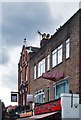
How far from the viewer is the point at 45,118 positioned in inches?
1188

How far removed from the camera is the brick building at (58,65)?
91.0 ft

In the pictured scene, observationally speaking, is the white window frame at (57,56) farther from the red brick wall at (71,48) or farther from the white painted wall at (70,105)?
the white painted wall at (70,105)

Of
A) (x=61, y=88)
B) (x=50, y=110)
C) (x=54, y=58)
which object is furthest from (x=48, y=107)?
(x=54, y=58)

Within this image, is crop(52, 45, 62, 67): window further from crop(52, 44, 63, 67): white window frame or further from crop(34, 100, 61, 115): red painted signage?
crop(34, 100, 61, 115): red painted signage

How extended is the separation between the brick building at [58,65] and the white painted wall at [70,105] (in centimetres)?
77

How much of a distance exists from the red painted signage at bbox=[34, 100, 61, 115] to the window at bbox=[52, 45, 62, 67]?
3.79 meters

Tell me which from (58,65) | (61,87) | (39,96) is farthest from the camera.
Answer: (39,96)

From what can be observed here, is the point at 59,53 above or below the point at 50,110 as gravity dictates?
above

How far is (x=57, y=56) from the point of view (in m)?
32.4

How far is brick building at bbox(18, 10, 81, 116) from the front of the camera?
2773cm

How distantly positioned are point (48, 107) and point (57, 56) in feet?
15.4

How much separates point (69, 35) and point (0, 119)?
14247 mm

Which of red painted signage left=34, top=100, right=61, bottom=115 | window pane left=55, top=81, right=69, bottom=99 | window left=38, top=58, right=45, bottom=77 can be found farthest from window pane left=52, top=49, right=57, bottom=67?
red painted signage left=34, top=100, right=61, bottom=115

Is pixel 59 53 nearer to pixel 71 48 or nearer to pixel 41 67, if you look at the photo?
pixel 71 48
